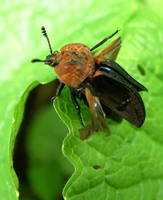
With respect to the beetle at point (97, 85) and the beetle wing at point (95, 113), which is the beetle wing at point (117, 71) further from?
the beetle wing at point (95, 113)

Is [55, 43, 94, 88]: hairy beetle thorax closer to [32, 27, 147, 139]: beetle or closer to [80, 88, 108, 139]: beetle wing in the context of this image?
[32, 27, 147, 139]: beetle

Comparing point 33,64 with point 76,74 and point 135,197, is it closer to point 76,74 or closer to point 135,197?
point 76,74

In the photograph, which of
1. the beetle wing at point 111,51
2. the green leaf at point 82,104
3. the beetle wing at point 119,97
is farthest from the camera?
the beetle wing at point 111,51

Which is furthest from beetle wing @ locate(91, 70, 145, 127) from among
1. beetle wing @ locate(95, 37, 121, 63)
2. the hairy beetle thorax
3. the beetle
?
beetle wing @ locate(95, 37, 121, 63)

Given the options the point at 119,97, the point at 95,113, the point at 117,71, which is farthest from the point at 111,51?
the point at 95,113

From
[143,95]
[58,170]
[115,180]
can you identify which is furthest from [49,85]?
[115,180]

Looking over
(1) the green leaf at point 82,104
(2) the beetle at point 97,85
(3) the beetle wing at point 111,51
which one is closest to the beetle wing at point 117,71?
(2) the beetle at point 97,85

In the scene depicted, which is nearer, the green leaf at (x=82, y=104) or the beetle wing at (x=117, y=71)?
the green leaf at (x=82, y=104)
